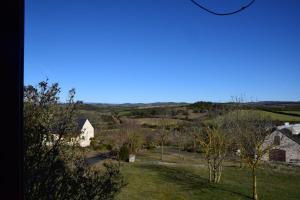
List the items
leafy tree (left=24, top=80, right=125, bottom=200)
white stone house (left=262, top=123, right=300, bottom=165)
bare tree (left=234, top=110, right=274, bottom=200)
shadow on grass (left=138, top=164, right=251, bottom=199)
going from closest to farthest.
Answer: leafy tree (left=24, top=80, right=125, bottom=200)
bare tree (left=234, top=110, right=274, bottom=200)
shadow on grass (left=138, top=164, right=251, bottom=199)
white stone house (left=262, top=123, right=300, bottom=165)

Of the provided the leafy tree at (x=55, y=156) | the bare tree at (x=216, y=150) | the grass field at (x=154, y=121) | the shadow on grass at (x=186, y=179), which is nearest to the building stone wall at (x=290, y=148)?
the bare tree at (x=216, y=150)

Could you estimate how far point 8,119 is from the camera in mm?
1101

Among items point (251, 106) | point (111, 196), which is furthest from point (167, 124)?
point (111, 196)

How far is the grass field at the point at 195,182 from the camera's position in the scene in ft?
91.2

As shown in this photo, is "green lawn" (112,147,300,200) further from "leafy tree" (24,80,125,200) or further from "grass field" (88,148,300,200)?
"leafy tree" (24,80,125,200)

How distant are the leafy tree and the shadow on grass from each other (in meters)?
21.8

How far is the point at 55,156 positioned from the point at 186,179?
90.3ft

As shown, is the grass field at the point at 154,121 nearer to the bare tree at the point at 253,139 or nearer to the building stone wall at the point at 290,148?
the building stone wall at the point at 290,148

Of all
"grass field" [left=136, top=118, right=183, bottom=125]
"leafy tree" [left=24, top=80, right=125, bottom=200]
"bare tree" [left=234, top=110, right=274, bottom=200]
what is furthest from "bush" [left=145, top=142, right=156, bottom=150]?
"leafy tree" [left=24, top=80, right=125, bottom=200]

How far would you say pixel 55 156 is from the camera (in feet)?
25.2

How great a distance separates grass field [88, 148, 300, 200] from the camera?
27.8 m

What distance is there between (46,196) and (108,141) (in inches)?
1733

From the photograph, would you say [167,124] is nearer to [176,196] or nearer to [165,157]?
[165,157]

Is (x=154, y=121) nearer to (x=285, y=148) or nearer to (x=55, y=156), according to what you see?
(x=285, y=148)
